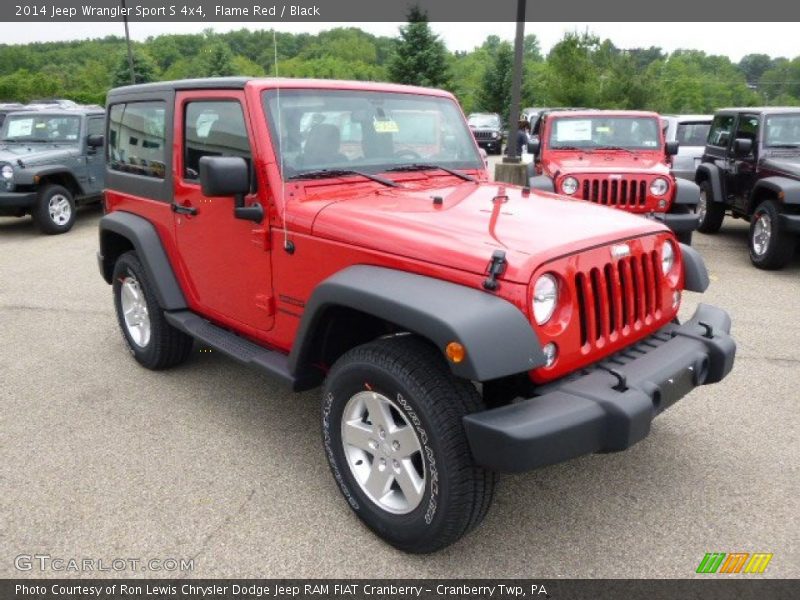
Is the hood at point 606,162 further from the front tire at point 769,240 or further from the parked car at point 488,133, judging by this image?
the parked car at point 488,133

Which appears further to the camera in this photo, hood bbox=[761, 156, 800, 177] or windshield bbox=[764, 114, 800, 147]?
windshield bbox=[764, 114, 800, 147]

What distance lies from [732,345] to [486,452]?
1.46 meters

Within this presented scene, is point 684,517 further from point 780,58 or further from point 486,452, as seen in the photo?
point 780,58

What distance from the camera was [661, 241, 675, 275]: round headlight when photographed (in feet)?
10.2

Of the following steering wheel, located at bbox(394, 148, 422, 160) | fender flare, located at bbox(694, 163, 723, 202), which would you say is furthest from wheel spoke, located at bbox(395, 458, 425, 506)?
fender flare, located at bbox(694, 163, 723, 202)

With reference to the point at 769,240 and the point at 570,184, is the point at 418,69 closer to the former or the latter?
the point at 570,184

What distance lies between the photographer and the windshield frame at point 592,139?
8.51m

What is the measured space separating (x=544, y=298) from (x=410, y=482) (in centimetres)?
91

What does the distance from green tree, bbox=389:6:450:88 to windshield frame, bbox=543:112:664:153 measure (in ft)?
86.7

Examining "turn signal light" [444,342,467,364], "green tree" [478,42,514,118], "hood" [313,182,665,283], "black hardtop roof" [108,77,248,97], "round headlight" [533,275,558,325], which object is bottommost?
"turn signal light" [444,342,467,364]

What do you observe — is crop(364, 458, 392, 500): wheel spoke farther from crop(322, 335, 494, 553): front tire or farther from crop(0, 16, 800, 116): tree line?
crop(0, 16, 800, 116): tree line

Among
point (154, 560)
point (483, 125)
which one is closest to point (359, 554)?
point (154, 560)

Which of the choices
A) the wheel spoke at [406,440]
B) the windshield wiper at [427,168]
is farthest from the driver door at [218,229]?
the wheel spoke at [406,440]

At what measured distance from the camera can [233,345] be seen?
12.0 ft
